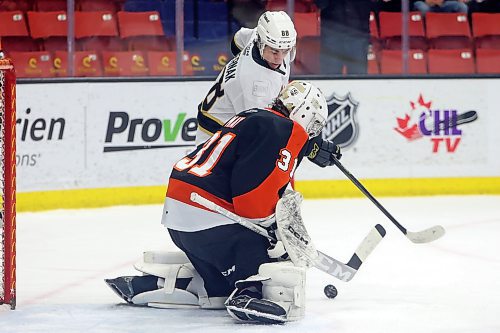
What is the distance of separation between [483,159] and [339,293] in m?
3.31

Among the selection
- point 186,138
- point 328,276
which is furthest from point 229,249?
point 186,138

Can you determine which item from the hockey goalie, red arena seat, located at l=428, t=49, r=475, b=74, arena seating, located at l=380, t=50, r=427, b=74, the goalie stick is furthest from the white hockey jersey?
red arena seat, located at l=428, t=49, r=475, b=74

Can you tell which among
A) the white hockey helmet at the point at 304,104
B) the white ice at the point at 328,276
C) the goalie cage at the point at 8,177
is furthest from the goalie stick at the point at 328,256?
the goalie cage at the point at 8,177

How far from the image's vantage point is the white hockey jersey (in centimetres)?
418

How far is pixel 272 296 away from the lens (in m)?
3.58

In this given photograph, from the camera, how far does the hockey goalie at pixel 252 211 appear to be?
353 centimetres

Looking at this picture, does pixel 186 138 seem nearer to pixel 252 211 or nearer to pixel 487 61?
pixel 487 61

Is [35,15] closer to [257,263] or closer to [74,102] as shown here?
[74,102]

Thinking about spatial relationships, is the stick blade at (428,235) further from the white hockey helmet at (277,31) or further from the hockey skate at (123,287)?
the hockey skate at (123,287)

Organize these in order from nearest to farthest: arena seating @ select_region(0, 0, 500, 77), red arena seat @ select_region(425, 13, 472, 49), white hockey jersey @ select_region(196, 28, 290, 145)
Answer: white hockey jersey @ select_region(196, 28, 290, 145) < arena seating @ select_region(0, 0, 500, 77) < red arena seat @ select_region(425, 13, 472, 49)

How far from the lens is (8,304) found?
149 inches

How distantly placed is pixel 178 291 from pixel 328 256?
1.71 ft

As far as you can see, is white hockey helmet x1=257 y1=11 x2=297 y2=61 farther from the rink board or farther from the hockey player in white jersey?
the rink board

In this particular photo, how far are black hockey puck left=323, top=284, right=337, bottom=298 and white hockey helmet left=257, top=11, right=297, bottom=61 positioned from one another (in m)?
0.84
